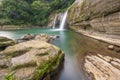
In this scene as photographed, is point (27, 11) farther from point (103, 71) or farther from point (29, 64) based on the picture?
point (103, 71)

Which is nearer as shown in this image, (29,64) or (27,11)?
(29,64)

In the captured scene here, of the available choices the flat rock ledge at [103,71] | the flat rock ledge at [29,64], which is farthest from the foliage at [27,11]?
the flat rock ledge at [103,71]

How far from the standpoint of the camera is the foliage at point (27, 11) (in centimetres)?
4725

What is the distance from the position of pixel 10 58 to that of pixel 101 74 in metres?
4.84

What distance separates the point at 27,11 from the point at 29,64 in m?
48.5

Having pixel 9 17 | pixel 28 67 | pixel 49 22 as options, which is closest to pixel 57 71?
pixel 28 67

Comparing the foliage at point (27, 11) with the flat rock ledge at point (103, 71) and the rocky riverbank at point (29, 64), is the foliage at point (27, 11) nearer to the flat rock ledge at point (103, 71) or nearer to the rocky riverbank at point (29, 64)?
the rocky riverbank at point (29, 64)

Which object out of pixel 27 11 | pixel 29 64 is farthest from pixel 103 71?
pixel 27 11

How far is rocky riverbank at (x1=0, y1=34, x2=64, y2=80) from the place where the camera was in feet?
17.8

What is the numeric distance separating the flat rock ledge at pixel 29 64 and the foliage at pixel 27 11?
1607 inches

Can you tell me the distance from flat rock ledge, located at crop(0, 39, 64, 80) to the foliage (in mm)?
40818

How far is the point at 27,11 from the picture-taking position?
5150 cm

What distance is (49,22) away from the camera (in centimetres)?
4666

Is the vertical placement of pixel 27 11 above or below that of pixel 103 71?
above
